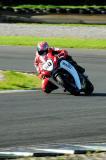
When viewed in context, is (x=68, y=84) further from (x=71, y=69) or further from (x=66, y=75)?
(x=71, y=69)

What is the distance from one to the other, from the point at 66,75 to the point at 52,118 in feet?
13.3

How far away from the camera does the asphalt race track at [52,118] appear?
9.37 meters

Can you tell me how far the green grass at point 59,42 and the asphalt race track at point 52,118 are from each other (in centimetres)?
1171

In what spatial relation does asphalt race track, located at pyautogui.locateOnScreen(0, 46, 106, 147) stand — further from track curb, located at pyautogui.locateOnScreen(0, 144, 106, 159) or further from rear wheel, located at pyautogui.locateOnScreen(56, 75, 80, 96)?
track curb, located at pyautogui.locateOnScreen(0, 144, 106, 159)

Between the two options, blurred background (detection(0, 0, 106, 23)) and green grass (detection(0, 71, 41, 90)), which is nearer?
green grass (detection(0, 71, 41, 90))

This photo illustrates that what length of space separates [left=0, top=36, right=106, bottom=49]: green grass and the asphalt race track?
1171cm

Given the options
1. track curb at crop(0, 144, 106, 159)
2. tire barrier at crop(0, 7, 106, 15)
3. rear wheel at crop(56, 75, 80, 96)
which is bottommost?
tire barrier at crop(0, 7, 106, 15)

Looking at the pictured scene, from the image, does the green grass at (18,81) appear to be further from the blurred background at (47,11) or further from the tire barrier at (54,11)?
the tire barrier at (54,11)

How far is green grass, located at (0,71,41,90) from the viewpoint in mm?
17188

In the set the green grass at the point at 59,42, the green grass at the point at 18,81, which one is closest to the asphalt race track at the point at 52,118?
the green grass at the point at 18,81

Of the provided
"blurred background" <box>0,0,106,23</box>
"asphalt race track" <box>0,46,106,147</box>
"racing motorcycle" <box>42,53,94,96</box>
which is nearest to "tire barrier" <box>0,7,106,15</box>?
"blurred background" <box>0,0,106,23</box>

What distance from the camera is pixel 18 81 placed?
18.2m
